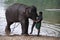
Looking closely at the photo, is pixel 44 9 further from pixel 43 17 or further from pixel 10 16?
pixel 10 16

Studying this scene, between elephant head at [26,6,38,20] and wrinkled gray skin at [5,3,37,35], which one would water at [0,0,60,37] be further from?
elephant head at [26,6,38,20]

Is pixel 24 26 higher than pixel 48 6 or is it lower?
lower

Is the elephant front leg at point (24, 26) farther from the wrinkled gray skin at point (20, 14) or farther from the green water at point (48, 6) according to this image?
the green water at point (48, 6)

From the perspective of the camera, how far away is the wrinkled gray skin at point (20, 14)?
3939 mm

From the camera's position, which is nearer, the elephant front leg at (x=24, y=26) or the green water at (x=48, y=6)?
the elephant front leg at (x=24, y=26)

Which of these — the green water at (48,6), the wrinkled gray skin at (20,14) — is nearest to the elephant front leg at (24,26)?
the wrinkled gray skin at (20,14)

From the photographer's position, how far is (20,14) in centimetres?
397

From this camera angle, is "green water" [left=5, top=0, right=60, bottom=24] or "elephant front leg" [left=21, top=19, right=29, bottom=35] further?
"green water" [left=5, top=0, right=60, bottom=24]

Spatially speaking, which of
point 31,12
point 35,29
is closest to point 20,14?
point 31,12

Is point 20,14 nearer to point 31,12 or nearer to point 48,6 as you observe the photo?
point 31,12

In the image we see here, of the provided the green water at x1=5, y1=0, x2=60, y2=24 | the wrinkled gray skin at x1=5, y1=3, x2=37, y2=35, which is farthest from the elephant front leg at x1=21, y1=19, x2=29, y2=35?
the green water at x1=5, y1=0, x2=60, y2=24

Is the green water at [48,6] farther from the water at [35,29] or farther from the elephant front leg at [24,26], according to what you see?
the elephant front leg at [24,26]

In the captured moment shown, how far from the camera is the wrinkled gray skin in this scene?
12.9ft

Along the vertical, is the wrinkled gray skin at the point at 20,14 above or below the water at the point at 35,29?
above
